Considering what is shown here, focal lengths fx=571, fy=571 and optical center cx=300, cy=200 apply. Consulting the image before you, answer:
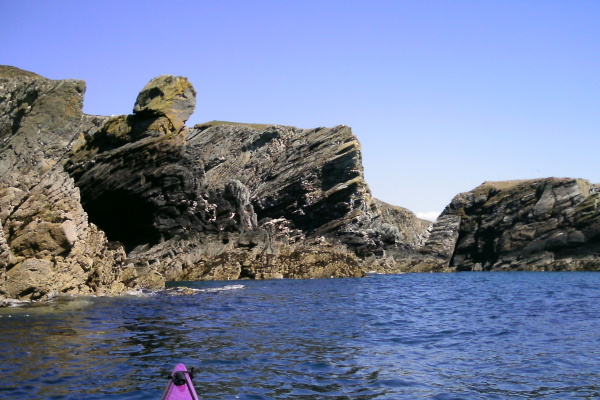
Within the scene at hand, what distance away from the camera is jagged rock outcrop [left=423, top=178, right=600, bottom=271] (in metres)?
99.5

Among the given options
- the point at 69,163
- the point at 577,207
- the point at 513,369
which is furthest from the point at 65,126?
the point at 577,207

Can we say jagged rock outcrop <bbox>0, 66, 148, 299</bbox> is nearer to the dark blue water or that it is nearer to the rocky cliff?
the rocky cliff

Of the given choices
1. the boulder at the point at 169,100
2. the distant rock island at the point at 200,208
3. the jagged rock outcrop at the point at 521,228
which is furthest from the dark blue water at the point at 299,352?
the jagged rock outcrop at the point at 521,228

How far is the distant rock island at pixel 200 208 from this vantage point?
29594 millimetres

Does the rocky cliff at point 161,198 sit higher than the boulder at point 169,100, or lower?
lower

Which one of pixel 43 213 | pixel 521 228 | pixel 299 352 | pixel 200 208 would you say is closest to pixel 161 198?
pixel 200 208

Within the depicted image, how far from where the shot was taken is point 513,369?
49.5 ft

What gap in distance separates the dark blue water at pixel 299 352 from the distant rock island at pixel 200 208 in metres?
4.80

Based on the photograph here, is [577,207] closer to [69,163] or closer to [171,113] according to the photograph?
[171,113]

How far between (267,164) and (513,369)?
90333mm

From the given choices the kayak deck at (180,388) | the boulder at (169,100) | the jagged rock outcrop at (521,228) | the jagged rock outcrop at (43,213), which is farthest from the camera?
the jagged rock outcrop at (521,228)

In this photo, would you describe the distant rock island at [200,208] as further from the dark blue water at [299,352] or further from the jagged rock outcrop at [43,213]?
the dark blue water at [299,352]

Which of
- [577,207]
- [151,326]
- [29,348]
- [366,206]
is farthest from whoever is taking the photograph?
[577,207]

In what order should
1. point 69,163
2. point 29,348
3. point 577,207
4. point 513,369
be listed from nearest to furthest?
1. point 513,369
2. point 29,348
3. point 69,163
4. point 577,207
